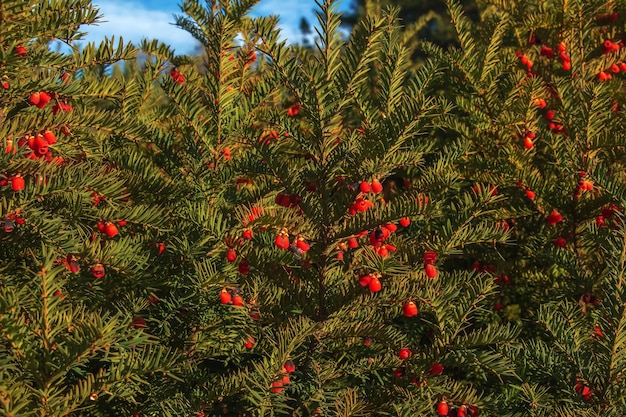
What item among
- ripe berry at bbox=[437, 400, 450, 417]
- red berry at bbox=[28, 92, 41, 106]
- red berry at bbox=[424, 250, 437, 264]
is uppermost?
red berry at bbox=[28, 92, 41, 106]

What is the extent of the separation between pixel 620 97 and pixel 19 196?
2.24 metres

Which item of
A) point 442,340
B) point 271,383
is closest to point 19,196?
point 271,383

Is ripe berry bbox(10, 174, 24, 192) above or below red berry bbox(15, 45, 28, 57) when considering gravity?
below

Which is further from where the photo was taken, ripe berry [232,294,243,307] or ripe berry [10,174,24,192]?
ripe berry [232,294,243,307]

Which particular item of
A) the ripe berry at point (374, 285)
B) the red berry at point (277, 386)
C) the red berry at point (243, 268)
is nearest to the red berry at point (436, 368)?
the ripe berry at point (374, 285)

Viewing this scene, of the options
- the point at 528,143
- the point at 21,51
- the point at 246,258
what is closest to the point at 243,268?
the point at 246,258

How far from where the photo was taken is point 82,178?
123cm

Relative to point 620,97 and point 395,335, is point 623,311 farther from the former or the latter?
point 620,97

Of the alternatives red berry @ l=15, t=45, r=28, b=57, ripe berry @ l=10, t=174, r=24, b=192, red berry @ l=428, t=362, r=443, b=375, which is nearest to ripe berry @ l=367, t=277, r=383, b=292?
red berry @ l=428, t=362, r=443, b=375

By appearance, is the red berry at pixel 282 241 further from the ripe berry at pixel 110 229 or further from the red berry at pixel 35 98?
the red berry at pixel 35 98

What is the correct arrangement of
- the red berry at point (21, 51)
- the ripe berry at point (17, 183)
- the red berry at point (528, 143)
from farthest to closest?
the red berry at point (528, 143) < the red berry at point (21, 51) < the ripe berry at point (17, 183)

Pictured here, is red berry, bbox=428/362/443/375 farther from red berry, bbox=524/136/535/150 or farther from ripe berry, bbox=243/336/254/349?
red berry, bbox=524/136/535/150

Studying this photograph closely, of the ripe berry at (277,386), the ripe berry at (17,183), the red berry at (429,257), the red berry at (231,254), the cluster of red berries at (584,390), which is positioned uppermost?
the ripe berry at (17,183)

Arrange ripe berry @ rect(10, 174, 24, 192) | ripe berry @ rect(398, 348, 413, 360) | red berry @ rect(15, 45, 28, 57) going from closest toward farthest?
ripe berry @ rect(10, 174, 24, 192), red berry @ rect(15, 45, 28, 57), ripe berry @ rect(398, 348, 413, 360)
